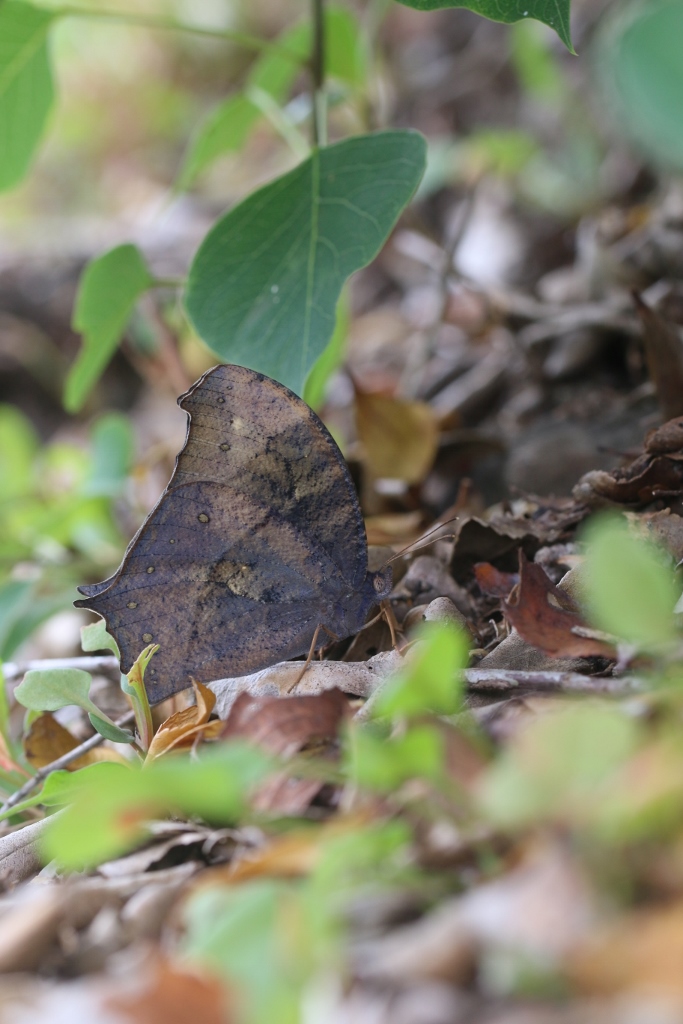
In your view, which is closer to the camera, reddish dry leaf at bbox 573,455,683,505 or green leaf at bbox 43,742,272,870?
green leaf at bbox 43,742,272,870

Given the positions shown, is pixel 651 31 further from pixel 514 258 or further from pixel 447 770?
pixel 514 258

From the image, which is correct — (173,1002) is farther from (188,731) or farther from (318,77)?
(318,77)

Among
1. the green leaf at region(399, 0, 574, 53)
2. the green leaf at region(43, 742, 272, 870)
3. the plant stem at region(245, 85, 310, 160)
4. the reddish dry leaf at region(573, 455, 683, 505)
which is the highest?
the plant stem at region(245, 85, 310, 160)

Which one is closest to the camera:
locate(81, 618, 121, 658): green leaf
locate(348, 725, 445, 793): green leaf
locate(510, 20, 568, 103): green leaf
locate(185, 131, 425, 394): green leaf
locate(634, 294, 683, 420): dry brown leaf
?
locate(348, 725, 445, 793): green leaf

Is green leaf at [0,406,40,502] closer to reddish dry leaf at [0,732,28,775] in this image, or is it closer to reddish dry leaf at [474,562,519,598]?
reddish dry leaf at [0,732,28,775]

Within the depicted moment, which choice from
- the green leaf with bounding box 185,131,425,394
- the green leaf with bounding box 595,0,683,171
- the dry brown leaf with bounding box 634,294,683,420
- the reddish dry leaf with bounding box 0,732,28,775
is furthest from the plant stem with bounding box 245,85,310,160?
the reddish dry leaf with bounding box 0,732,28,775
